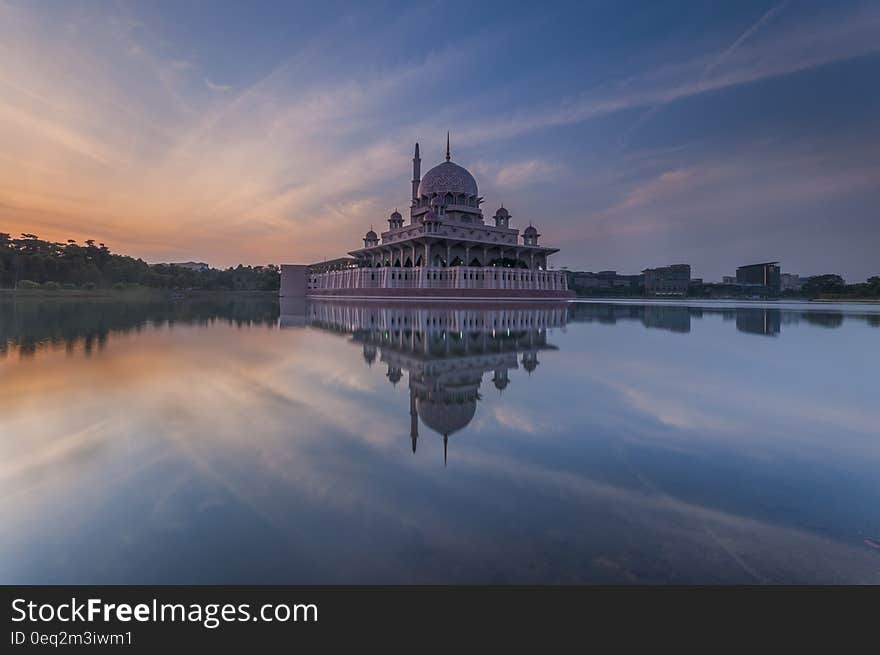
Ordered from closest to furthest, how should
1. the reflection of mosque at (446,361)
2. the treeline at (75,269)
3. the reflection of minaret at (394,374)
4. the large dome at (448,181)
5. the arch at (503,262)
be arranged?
the reflection of mosque at (446,361) → the reflection of minaret at (394,374) → the arch at (503,262) → the large dome at (448,181) → the treeline at (75,269)

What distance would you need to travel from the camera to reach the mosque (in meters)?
45.3

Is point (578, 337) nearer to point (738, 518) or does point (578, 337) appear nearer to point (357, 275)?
point (738, 518)

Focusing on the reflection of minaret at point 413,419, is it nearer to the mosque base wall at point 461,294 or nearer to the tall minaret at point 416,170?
the mosque base wall at point 461,294

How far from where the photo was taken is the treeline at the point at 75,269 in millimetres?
59969

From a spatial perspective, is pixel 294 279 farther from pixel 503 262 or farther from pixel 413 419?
pixel 413 419

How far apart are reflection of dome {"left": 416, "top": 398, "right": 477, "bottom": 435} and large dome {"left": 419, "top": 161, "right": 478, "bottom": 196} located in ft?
160

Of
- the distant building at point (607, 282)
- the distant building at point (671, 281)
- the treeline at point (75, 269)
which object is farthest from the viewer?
the distant building at point (607, 282)

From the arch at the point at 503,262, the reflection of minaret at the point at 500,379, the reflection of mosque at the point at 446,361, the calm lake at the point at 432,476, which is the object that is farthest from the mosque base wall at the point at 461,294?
the calm lake at the point at 432,476

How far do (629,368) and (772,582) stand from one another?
8.13 m

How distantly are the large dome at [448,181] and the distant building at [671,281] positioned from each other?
69.9m

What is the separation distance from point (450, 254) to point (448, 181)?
36.2 feet

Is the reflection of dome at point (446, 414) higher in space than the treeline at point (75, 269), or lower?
lower

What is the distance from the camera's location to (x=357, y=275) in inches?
2131

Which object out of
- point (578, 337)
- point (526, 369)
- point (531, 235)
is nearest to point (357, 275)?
point (531, 235)
